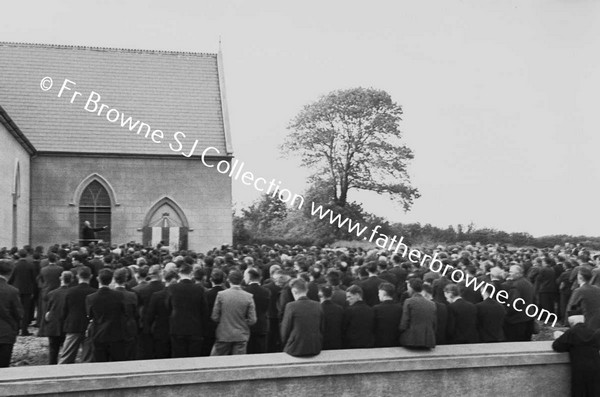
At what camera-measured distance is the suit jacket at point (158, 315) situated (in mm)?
10391

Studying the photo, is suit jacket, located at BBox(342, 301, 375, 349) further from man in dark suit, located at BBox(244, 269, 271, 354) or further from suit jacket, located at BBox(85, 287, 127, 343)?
suit jacket, located at BBox(85, 287, 127, 343)

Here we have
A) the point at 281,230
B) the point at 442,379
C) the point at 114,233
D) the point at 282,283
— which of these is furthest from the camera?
the point at 281,230

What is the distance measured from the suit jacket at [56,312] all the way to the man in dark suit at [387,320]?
4577 millimetres

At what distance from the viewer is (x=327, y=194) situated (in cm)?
4753

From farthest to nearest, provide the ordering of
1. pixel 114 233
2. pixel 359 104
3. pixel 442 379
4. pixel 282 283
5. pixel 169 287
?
pixel 359 104 < pixel 114 233 < pixel 282 283 < pixel 169 287 < pixel 442 379

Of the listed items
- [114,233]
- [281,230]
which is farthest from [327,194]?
[114,233]

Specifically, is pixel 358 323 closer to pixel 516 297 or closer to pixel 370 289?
pixel 370 289

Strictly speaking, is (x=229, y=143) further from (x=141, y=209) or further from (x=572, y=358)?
(x=572, y=358)

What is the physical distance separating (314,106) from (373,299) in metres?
38.7

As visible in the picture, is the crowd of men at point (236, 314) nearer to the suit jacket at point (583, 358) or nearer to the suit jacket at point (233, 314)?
the suit jacket at point (233, 314)

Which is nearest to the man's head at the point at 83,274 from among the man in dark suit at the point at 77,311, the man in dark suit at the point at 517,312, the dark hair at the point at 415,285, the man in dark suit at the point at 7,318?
the man in dark suit at the point at 77,311

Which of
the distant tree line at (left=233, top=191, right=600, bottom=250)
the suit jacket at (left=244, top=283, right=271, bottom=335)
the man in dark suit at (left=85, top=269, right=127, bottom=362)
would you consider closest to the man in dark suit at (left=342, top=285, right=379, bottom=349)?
the suit jacket at (left=244, top=283, right=271, bottom=335)

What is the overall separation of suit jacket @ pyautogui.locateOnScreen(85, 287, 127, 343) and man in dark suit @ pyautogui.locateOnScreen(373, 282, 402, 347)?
3.57m

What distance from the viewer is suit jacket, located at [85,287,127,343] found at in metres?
9.77
